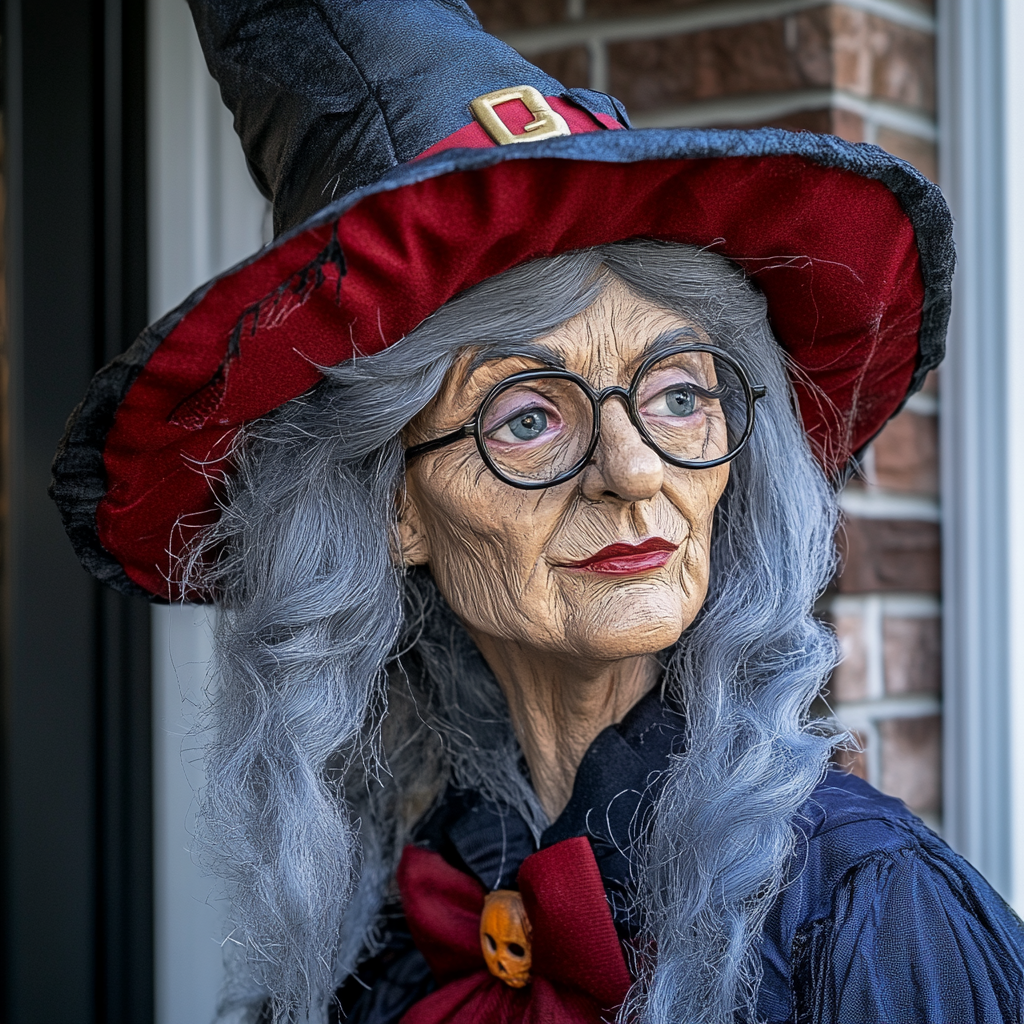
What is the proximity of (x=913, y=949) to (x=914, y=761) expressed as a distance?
2.52 ft

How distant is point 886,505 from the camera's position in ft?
5.22

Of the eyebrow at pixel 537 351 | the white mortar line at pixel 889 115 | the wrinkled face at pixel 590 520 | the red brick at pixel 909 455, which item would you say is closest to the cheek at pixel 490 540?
the wrinkled face at pixel 590 520

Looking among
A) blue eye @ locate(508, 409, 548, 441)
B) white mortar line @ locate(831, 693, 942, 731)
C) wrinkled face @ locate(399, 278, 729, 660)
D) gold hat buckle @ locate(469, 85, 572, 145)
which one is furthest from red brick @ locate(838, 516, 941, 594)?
gold hat buckle @ locate(469, 85, 572, 145)

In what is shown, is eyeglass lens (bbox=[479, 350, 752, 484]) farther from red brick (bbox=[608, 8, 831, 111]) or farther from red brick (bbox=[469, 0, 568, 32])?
red brick (bbox=[469, 0, 568, 32])

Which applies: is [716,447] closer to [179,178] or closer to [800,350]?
[800,350]

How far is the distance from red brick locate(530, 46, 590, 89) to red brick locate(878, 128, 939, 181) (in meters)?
0.47

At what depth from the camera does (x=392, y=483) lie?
1141 millimetres

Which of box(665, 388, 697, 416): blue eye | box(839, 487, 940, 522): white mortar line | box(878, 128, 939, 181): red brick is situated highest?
box(878, 128, 939, 181): red brick

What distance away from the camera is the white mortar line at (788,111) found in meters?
1.54

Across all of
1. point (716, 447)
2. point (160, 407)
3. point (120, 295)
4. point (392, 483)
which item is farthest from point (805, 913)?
point (120, 295)

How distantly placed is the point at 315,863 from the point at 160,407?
505 mm

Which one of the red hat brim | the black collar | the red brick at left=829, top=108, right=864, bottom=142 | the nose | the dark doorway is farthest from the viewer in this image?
the dark doorway

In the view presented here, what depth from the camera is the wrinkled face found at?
1.01m

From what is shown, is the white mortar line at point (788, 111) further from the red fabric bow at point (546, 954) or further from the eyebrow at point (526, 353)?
the red fabric bow at point (546, 954)
